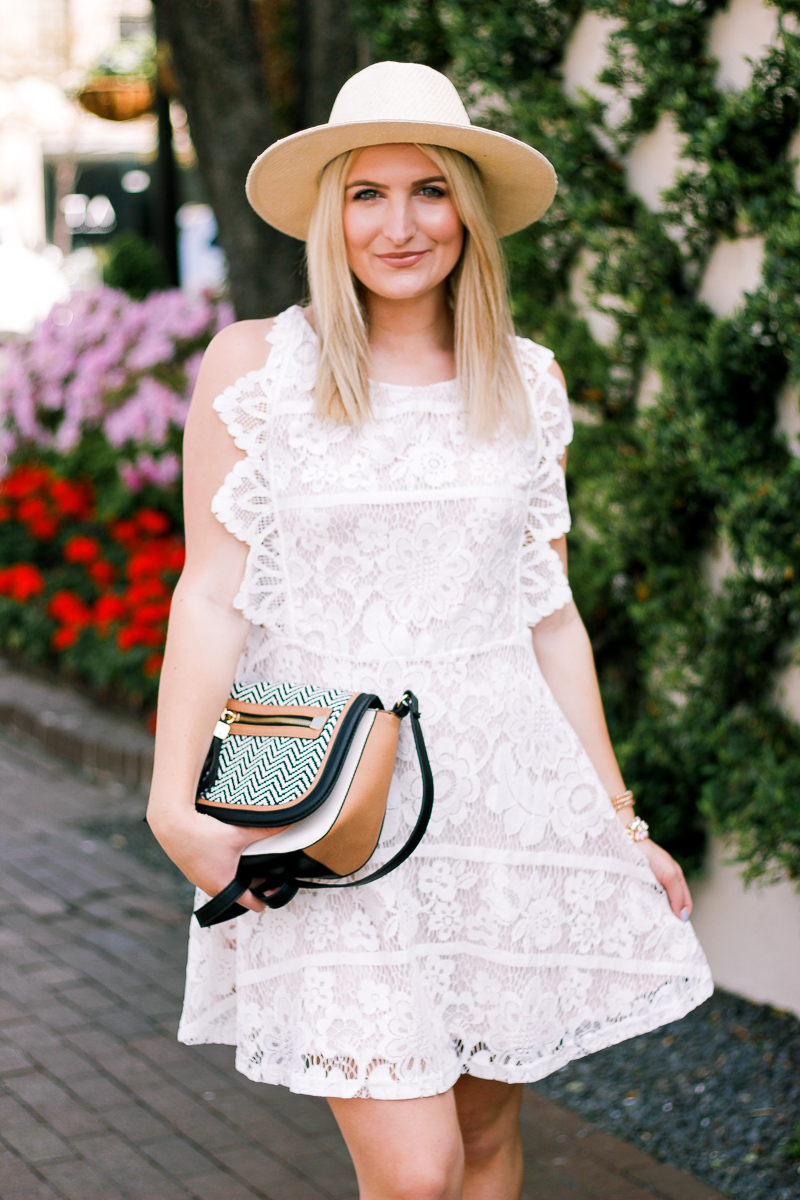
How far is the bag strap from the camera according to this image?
1.88 meters

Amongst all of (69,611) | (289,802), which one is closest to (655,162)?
(289,802)

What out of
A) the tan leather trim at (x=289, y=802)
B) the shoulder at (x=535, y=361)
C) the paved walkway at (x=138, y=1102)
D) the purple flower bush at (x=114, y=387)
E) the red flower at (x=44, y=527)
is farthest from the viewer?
the red flower at (x=44, y=527)

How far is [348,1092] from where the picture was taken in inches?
75.5

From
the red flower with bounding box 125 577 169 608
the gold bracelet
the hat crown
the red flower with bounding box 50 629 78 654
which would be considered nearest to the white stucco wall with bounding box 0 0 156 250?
the red flower with bounding box 50 629 78 654

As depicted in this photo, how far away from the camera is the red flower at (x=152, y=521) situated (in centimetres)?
638

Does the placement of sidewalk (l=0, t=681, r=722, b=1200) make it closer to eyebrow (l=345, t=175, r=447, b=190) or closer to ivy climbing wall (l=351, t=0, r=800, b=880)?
ivy climbing wall (l=351, t=0, r=800, b=880)

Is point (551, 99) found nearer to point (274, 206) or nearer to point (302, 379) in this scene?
point (274, 206)

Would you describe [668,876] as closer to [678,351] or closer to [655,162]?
[678,351]

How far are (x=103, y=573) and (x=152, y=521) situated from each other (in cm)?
50

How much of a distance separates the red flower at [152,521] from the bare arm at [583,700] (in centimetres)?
429

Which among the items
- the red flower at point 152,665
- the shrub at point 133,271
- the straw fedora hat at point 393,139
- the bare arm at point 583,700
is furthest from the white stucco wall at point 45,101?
the bare arm at point 583,700

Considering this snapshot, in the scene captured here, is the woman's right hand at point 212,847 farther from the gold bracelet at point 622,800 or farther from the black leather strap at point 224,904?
the gold bracelet at point 622,800

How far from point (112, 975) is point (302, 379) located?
8.27 feet

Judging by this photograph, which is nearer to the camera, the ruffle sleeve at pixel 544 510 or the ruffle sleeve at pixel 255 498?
the ruffle sleeve at pixel 255 498
